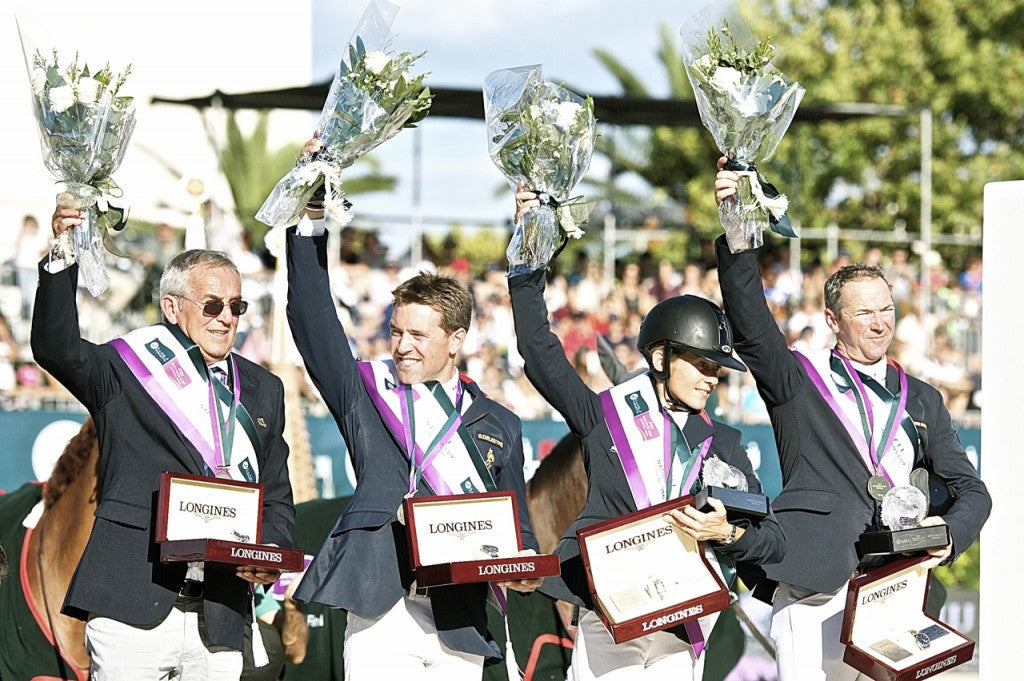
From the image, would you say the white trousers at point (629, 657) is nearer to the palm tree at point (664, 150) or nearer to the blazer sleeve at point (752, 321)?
the blazer sleeve at point (752, 321)

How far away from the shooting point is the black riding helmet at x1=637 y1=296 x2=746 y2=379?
4809 millimetres

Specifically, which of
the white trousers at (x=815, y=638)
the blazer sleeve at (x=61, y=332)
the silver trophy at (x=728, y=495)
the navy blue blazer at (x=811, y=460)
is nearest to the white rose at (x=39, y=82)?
the blazer sleeve at (x=61, y=332)

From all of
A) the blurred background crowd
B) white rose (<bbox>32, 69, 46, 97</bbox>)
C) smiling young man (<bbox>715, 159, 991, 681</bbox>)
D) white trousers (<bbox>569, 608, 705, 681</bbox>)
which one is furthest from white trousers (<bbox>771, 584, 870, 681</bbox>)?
the blurred background crowd

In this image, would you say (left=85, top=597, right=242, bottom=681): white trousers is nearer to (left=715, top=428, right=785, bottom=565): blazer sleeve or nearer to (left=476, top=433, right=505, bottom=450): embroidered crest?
(left=476, top=433, right=505, bottom=450): embroidered crest

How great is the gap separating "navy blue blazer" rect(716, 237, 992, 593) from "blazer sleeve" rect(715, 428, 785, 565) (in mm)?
199

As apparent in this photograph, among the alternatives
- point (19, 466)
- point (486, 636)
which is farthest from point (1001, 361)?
point (19, 466)

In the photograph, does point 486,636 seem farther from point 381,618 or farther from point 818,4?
point 818,4

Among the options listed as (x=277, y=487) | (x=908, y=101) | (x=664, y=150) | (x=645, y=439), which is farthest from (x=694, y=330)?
(x=664, y=150)

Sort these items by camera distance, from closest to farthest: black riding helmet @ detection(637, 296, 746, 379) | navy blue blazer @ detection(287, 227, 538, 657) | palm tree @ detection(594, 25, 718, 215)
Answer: navy blue blazer @ detection(287, 227, 538, 657) < black riding helmet @ detection(637, 296, 746, 379) < palm tree @ detection(594, 25, 718, 215)

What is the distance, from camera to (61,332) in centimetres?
436

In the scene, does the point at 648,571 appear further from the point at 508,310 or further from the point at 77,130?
the point at 508,310

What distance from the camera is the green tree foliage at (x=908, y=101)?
27.6 metres

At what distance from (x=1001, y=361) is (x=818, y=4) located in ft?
82.7

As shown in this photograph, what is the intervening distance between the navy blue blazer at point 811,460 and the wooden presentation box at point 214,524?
180cm
